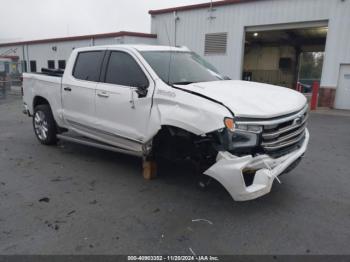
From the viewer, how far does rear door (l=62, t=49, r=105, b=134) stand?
505 cm

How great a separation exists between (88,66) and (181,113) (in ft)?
8.37

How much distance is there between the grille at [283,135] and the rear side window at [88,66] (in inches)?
118

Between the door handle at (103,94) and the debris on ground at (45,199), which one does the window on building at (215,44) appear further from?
the debris on ground at (45,199)

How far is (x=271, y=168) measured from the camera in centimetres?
335

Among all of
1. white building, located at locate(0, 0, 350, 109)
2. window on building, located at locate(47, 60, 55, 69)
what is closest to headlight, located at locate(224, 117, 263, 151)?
white building, located at locate(0, 0, 350, 109)

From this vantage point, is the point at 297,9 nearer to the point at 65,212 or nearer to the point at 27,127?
the point at 27,127

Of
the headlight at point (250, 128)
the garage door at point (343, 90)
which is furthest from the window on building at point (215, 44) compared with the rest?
the headlight at point (250, 128)

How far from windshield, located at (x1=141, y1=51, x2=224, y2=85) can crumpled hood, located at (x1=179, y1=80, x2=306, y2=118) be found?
1.41 ft

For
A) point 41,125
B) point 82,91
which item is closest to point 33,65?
point 41,125

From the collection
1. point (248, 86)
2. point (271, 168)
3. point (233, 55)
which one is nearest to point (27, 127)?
point (248, 86)

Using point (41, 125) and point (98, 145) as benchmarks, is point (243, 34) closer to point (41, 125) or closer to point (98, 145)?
point (41, 125)

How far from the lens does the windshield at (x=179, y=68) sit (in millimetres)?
4293

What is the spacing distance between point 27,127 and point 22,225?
6.22 metres

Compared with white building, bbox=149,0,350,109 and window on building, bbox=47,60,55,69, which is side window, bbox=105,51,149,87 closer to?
white building, bbox=149,0,350,109
